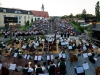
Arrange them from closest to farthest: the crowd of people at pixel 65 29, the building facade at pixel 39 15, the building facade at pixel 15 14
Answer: the crowd of people at pixel 65 29 → the building facade at pixel 15 14 → the building facade at pixel 39 15

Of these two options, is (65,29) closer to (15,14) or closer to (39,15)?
(15,14)

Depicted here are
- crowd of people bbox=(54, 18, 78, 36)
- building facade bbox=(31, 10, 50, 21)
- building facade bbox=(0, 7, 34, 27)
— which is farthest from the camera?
building facade bbox=(31, 10, 50, 21)

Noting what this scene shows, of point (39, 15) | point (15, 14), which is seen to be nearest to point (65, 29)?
point (15, 14)

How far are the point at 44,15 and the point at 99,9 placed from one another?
45013 mm

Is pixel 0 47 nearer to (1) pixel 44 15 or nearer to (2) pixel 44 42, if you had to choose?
(2) pixel 44 42

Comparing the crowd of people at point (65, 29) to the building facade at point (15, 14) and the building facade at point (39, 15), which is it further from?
the building facade at point (39, 15)

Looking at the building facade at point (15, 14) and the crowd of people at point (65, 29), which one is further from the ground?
the building facade at point (15, 14)

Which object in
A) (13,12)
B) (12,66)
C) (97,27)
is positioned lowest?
(12,66)

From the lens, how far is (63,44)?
24688 mm

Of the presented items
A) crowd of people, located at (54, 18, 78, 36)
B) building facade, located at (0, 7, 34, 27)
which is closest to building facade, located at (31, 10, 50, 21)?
building facade, located at (0, 7, 34, 27)

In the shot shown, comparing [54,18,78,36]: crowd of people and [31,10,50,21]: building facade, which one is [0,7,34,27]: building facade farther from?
[54,18,78,36]: crowd of people

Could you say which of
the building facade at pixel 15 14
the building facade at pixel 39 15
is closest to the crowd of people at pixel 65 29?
the building facade at pixel 15 14

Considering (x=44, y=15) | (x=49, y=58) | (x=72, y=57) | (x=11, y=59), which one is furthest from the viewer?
(x=44, y=15)

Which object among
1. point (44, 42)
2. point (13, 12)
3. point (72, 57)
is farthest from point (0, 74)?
point (13, 12)
